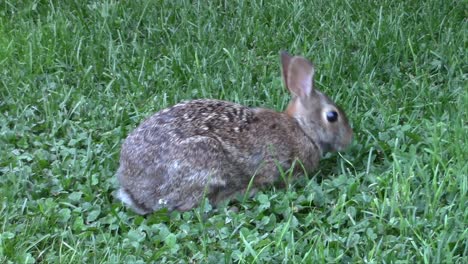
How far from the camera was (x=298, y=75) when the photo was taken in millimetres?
5645

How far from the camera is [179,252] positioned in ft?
15.3

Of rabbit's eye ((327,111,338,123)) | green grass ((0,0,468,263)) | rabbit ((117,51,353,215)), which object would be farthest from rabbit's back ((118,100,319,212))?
rabbit's eye ((327,111,338,123))

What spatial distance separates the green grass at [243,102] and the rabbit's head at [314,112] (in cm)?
11

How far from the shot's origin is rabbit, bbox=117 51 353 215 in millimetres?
5070

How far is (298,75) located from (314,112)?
239mm

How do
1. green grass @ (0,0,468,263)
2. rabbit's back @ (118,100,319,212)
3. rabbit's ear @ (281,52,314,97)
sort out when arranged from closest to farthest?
1. green grass @ (0,0,468,263)
2. rabbit's back @ (118,100,319,212)
3. rabbit's ear @ (281,52,314,97)

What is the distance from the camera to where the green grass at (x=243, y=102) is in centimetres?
468

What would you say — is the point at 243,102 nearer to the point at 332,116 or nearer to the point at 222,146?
the point at 332,116

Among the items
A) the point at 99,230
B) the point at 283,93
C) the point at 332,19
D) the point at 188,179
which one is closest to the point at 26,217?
the point at 99,230

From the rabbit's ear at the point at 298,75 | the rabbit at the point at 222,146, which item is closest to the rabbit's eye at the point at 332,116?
the rabbit at the point at 222,146

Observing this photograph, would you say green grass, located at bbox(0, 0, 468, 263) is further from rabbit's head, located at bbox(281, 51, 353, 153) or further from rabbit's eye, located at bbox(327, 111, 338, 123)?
rabbit's eye, located at bbox(327, 111, 338, 123)

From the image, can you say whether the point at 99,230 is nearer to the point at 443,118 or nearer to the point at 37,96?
the point at 37,96

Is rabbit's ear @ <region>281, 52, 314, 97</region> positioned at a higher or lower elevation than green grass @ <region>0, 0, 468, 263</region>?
higher

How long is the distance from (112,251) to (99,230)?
27cm
